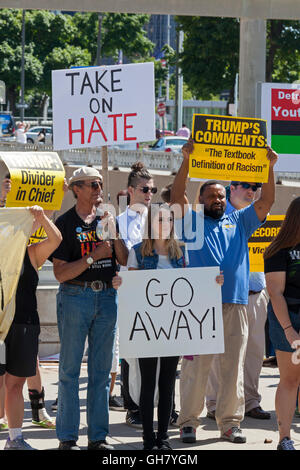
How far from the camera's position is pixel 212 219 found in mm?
6730

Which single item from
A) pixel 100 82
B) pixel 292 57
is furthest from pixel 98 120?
pixel 292 57

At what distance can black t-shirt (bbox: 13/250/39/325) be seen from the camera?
598 cm

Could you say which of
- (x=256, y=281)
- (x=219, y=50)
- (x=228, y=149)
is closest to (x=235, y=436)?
(x=256, y=281)

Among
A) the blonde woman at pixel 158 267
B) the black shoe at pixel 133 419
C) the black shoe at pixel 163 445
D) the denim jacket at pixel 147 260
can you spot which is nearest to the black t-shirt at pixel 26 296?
the blonde woman at pixel 158 267


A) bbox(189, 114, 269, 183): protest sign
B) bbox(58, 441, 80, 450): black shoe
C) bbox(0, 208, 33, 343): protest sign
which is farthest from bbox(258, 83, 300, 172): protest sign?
bbox(58, 441, 80, 450): black shoe

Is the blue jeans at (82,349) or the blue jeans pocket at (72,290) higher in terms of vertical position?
the blue jeans pocket at (72,290)

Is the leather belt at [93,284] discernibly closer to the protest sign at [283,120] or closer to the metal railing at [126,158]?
the protest sign at [283,120]

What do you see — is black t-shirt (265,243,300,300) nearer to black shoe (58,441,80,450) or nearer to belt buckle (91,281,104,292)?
belt buckle (91,281,104,292)

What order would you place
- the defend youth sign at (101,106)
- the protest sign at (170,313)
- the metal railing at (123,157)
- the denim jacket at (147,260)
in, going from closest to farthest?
the protest sign at (170,313) < the denim jacket at (147,260) < the defend youth sign at (101,106) < the metal railing at (123,157)

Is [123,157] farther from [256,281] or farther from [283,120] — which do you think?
[256,281]

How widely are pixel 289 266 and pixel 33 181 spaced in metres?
2.02

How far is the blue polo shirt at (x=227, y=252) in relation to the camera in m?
6.67

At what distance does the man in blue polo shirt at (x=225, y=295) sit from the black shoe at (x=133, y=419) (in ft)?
1.71
